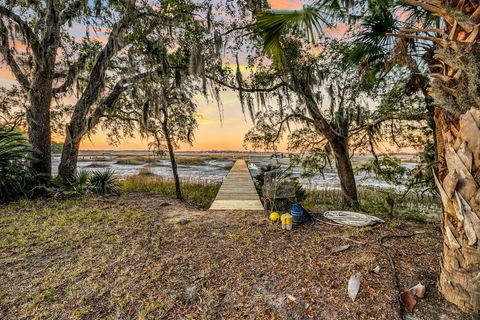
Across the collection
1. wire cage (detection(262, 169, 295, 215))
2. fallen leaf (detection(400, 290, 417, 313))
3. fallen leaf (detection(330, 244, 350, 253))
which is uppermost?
wire cage (detection(262, 169, 295, 215))

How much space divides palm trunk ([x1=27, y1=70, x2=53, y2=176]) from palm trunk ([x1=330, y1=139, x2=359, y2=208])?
8100 mm

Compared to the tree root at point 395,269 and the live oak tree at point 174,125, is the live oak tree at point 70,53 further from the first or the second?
the tree root at point 395,269

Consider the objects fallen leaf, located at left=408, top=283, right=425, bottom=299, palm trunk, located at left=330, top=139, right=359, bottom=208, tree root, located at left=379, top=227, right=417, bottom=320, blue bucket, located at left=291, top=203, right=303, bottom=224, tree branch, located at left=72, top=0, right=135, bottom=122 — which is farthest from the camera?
tree branch, located at left=72, top=0, right=135, bottom=122

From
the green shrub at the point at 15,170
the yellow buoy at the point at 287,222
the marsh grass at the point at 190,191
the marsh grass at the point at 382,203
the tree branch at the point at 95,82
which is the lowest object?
the marsh grass at the point at 382,203

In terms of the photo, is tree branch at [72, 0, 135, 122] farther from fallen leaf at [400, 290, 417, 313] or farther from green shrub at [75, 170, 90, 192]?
fallen leaf at [400, 290, 417, 313]

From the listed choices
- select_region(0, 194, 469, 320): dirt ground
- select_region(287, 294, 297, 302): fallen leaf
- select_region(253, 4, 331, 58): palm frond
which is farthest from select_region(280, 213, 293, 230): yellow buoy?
select_region(253, 4, 331, 58): palm frond

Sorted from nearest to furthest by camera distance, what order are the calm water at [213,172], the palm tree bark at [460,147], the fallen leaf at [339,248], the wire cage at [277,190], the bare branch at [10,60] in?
the palm tree bark at [460,147] < the fallen leaf at [339,248] < the wire cage at [277,190] < the bare branch at [10,60] < the calm water at [213,172]

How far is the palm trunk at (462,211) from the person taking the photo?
1.61 meters

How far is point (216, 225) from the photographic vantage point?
382cm

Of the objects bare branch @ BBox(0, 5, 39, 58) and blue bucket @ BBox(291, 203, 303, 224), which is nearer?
blue bucket @ BBox(291, 203, 303, 224)

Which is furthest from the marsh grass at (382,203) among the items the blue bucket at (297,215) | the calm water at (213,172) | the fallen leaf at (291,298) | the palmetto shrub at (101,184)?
the palmetto shrub at (101,184)

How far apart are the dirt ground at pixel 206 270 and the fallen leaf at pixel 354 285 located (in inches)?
1.8

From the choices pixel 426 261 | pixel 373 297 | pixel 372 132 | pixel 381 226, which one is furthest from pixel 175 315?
pixel 372 132

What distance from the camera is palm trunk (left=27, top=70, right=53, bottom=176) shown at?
5945mm
